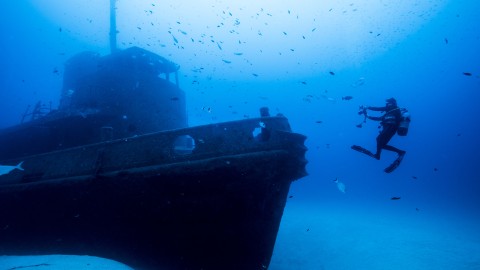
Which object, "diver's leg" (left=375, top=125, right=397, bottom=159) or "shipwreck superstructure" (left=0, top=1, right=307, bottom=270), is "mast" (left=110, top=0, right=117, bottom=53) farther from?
"diver's leg" (left=375, top=125, right=397, bottom=159)

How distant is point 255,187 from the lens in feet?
17.5

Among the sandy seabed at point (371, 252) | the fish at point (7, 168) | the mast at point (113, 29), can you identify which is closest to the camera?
Result: the fish at point (7, 168)

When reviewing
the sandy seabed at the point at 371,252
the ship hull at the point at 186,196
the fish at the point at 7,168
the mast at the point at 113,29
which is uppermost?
the mast at the point at 113,29

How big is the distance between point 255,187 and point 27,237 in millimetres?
5675

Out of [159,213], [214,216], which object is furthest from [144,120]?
[214,216]

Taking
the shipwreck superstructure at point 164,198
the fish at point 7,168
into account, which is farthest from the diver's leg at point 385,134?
the fish at point 7,168

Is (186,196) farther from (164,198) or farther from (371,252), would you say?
(371,252)

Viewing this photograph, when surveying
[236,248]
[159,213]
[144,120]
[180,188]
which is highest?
[144,120]

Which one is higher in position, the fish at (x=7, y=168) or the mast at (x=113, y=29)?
the mast at (x=113, y=29)

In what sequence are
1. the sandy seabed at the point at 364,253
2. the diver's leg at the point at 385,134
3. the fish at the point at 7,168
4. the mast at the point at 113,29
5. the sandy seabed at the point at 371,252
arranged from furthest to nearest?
the mast at the point at 113,29 < the sandy seabed at the point at 371,252 < the sandy seabed at the point at 364,253 < the fish at the point at 7,168 < the diver's leg at the point at 385,134

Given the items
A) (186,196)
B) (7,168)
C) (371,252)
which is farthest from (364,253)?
(7,168)

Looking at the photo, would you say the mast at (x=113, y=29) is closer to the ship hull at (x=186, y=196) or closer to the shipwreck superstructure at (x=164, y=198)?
the shipwreck superstructure at (x=164, y=198)

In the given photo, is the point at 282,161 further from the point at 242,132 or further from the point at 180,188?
the point at 180,188

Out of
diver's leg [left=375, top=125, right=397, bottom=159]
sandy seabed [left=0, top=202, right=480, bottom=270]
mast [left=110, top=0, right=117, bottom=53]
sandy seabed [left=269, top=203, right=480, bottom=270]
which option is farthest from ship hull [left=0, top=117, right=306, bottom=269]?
mast [left=110, top=0, right=117, bottom=53]
